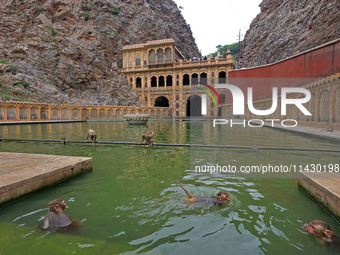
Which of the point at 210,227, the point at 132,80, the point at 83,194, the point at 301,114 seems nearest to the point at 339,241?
the point at 210,227

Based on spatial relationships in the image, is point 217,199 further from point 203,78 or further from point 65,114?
point 203,78

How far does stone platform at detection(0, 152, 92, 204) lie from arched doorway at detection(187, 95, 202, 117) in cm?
4038

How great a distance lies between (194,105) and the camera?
46.8m

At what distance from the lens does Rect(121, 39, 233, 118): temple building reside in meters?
40.8

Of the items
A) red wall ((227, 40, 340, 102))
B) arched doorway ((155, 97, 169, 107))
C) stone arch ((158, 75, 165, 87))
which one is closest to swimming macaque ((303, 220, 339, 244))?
red wall ((227, 40, 340, 102))

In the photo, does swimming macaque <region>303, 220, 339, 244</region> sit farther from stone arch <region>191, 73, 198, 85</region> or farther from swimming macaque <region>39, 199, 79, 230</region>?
stone arch <region>191, 73, 198, 85</region>

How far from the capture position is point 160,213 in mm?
2730

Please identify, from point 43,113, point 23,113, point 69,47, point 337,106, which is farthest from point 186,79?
point 337,106

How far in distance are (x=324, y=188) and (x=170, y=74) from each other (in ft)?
139

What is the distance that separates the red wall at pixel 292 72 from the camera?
13.3 meters

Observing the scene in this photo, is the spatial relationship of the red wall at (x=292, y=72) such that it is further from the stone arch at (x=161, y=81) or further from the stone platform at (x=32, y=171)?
the stone arch at (x=161, y=81)

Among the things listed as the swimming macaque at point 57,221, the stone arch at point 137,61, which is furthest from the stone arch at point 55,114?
the swimming macaque at point 57,221

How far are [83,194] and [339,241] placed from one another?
3456 mm

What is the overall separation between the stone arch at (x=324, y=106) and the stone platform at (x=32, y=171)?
47.3ft
